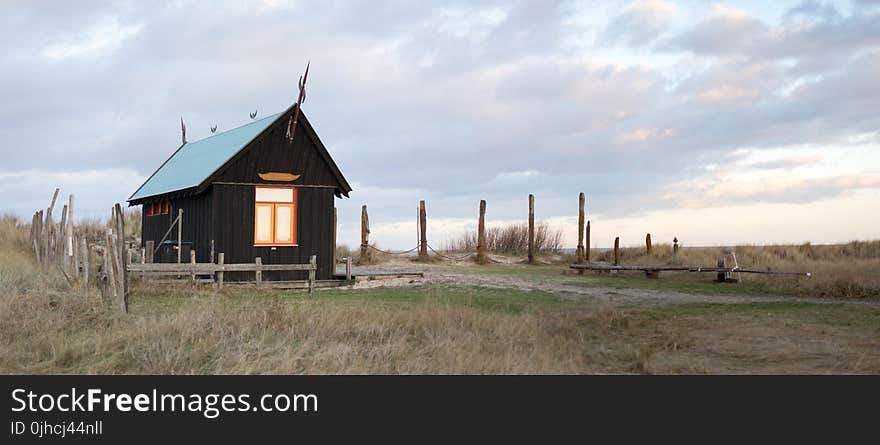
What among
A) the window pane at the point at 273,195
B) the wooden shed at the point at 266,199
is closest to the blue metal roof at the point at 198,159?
the wooden shed at the point at 266,199

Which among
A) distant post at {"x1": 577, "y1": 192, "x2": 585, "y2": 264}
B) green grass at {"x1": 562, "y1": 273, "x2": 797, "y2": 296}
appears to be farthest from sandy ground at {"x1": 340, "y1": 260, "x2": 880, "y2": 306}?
distant post at {"x1": 577, "y1": 192, "x2": 585, "y2": 264}

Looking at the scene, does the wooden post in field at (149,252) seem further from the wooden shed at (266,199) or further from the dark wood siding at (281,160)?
the dark wood siding at (281,160)

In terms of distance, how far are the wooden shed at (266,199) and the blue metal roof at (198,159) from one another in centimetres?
9

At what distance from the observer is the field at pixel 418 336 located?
9.62 meters

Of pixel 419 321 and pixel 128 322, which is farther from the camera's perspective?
pixel 419 321

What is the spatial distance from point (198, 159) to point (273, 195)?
4.71m

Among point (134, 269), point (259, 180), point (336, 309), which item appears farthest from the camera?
point (259, 180)

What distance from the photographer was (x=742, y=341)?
1257 centimetres

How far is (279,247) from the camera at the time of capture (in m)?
24.2

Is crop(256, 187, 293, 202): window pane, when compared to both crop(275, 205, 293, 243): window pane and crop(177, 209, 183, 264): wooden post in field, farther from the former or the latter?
crop(177, 209, 183, 264): wooden post in field

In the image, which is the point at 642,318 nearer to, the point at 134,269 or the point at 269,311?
the point at 269,311
